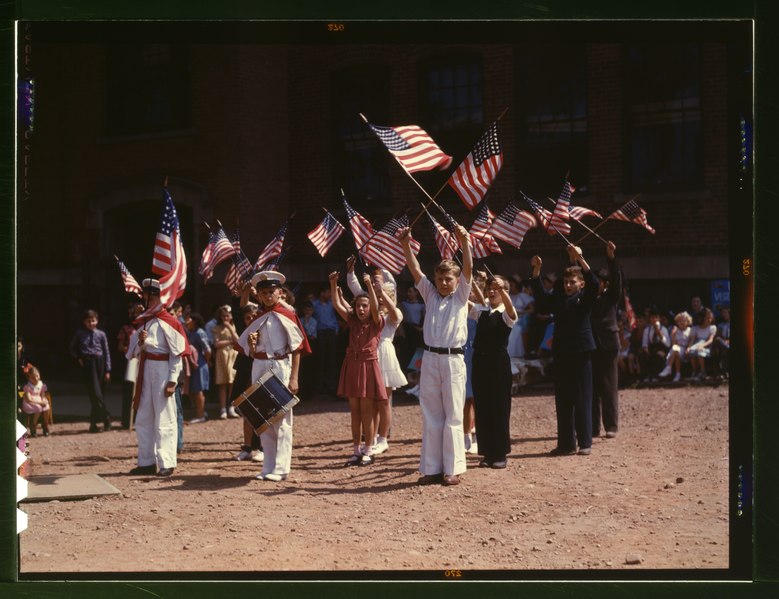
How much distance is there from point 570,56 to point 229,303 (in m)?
5.92

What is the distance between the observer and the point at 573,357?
31.8ft

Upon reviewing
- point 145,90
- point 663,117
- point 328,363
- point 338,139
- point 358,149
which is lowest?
point 328,363

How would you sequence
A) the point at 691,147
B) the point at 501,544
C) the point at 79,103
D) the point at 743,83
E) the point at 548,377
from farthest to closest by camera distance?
the point at 548,377, the point at 691,147, the point at 79,103, the point at 501,544, the point at 743,83

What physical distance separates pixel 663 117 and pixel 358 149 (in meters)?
4.76

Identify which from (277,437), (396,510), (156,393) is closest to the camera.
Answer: (396,510)

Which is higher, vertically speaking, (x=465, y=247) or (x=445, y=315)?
(x=465, y=247)

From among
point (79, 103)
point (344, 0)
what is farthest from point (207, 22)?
point (79, 103)

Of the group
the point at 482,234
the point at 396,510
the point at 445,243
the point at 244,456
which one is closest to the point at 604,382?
the point at 482,234

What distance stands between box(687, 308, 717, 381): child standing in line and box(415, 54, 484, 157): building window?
3.50 meters

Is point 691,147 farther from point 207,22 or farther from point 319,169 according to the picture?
point 207,22

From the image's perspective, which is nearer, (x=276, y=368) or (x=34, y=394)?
(x=276, y=368)

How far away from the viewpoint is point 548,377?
48.3 ft

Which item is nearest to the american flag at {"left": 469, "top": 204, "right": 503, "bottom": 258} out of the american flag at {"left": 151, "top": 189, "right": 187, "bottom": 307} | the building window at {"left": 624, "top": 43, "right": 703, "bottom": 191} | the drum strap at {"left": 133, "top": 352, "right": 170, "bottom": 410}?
the building window at {"left": 624, "top": 43, "right": 703, "bottom": 191}

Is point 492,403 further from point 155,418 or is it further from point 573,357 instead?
point 155,418
